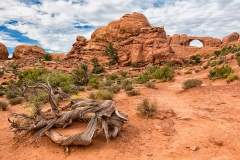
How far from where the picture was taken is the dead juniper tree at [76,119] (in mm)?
5059

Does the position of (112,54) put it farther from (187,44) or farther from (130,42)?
(187,44)

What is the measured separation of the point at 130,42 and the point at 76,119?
120 ft

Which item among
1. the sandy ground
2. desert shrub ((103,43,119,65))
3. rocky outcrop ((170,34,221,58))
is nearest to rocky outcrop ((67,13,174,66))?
A: desert shrub ((103,43,119,65))

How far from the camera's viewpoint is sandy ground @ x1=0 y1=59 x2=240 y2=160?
16.4 feet

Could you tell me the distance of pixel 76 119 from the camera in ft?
20.4

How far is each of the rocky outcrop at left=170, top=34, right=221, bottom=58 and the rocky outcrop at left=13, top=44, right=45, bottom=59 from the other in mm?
41845

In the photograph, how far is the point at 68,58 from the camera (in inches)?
1877

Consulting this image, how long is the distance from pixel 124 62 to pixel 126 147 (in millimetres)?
34569

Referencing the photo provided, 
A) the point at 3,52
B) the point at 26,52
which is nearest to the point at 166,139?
the point at 26,52

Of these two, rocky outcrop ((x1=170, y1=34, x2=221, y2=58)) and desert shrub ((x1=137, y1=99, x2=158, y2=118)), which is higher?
rocky outcrop ((x1=170, y1=34, x2=221, y2=58))

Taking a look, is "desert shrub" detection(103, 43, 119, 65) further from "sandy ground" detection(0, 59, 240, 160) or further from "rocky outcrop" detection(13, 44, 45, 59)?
"sandy ground" detection(0, 59, 240, 160)

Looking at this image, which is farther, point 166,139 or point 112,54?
point 112,54

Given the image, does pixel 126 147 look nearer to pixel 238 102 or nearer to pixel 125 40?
pixel 238 102

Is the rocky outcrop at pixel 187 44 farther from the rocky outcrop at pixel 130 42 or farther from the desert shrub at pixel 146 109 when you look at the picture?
the desert shrub at pixel 146 109
